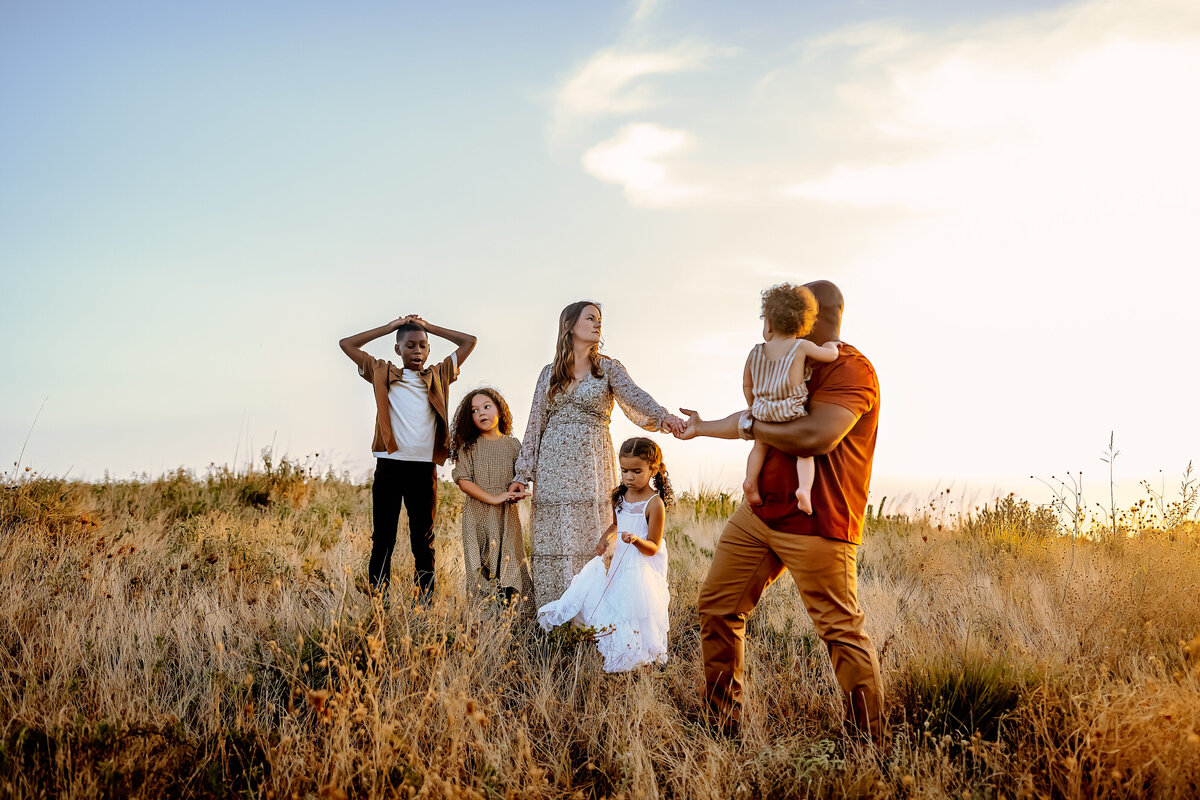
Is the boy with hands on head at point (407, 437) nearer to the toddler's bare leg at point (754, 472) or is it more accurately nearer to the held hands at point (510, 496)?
the held hands at point (510, 496)

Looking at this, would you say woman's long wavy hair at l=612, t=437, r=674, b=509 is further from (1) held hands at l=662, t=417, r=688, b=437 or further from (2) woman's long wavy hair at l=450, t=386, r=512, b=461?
(2) woman's long wavy hair at l=450, t=386, r=512, b=461

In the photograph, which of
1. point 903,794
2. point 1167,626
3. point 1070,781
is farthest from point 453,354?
point 1167,626

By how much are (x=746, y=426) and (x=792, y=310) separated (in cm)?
61

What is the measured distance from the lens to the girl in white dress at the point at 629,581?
5.09m

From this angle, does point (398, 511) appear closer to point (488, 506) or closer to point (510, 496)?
point (488, 506)

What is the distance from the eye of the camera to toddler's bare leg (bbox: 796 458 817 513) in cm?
360

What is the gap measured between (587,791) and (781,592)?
3348mm

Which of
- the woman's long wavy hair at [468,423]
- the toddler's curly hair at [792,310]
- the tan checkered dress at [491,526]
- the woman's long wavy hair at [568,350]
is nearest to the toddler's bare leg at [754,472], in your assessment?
the toddler's curly hair at [792,310]

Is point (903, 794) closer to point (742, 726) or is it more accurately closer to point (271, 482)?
point (742, 726)

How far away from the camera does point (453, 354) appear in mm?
6543

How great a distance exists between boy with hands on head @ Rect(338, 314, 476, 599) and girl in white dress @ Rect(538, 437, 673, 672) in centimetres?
138

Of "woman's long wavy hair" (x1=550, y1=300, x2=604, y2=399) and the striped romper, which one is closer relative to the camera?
the striped romper

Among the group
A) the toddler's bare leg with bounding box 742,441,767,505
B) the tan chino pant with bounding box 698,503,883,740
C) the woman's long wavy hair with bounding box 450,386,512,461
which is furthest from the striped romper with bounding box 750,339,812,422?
the woman's long wavy hair with bounding box 450,386,512,461

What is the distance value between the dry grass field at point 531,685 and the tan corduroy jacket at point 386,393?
1194 mm
